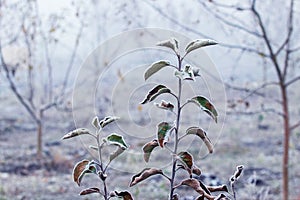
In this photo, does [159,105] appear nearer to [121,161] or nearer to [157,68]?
[157,68]

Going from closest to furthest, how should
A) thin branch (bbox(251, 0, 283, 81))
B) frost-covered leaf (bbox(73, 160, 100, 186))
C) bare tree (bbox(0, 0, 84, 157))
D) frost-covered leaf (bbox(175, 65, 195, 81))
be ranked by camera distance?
frost-covered leaf (bbox(175, 65, 195, 81))
frost-covered leaf (bbox(73, 160, 100, 186))
thin branch (bbox(251, 0, 283, 81))
bare tree (bbox(0, 0, 84, 157))

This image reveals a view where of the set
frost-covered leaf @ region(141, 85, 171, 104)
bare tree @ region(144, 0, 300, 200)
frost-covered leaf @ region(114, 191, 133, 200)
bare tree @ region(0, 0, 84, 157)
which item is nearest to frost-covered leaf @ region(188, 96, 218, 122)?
frost-covered leaf @ region(141, 85, 171, 104)

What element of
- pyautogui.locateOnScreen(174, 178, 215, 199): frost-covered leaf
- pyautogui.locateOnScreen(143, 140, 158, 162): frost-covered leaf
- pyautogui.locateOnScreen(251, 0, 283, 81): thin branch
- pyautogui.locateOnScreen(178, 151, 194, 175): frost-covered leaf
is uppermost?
pyautogui.locateOnScreen(251, 0, 283, 81): thin branch

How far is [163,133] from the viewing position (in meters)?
0.95

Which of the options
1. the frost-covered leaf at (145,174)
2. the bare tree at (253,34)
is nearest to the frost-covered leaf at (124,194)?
the frost-covered leaf at (145,174)

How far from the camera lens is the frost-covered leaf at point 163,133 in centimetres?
93

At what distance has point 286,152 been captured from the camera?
316 centimetres

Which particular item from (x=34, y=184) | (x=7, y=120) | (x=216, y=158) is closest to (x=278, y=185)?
(x=216, y=158)

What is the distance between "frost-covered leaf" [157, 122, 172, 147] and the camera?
0.93m

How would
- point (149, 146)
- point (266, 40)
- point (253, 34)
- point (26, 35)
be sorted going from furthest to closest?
point (26, 35) → point (253, 34) → point (266, 40) → point (149, 146)

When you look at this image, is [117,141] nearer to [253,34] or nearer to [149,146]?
[149,146]

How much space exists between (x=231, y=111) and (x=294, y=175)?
7.18 ft

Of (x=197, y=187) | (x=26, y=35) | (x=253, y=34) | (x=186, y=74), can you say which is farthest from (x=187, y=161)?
(x=26, y=35)

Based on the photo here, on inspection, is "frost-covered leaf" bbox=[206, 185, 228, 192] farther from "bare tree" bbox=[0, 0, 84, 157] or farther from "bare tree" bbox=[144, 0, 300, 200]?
"bare tree" bbox=[0, 0, 84, 157]
